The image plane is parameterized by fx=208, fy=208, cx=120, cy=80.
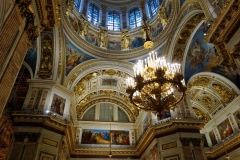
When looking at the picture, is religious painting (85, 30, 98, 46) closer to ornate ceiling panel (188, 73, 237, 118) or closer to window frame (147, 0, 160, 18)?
window frame (147, 0, 160, 18)

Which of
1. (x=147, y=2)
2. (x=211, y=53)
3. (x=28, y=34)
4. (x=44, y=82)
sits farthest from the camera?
Result: (x=147, y=2)

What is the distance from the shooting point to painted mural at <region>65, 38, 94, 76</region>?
13375mm

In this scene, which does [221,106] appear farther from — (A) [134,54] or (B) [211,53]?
(A) [134,54]

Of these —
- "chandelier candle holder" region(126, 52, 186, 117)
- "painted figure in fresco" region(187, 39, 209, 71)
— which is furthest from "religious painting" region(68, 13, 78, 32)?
"chandelier candle holder" region(126, 52, 186, 117)

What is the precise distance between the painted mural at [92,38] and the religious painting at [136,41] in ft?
9.17

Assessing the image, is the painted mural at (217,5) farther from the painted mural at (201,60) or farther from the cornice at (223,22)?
the painted mural at (201,60)

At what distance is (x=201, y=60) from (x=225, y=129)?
544 cm

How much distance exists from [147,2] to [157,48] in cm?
556

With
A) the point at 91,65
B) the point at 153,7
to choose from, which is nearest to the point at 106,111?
the point at 91,65

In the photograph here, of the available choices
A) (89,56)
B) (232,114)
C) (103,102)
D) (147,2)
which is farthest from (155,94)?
(147,2)

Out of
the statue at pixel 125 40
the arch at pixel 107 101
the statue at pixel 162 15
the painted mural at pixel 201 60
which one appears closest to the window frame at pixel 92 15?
the statue at pixel 125 40

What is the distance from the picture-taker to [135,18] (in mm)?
17781

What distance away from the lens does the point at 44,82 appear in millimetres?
11867

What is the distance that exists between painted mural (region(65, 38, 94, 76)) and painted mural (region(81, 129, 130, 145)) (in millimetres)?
5817
